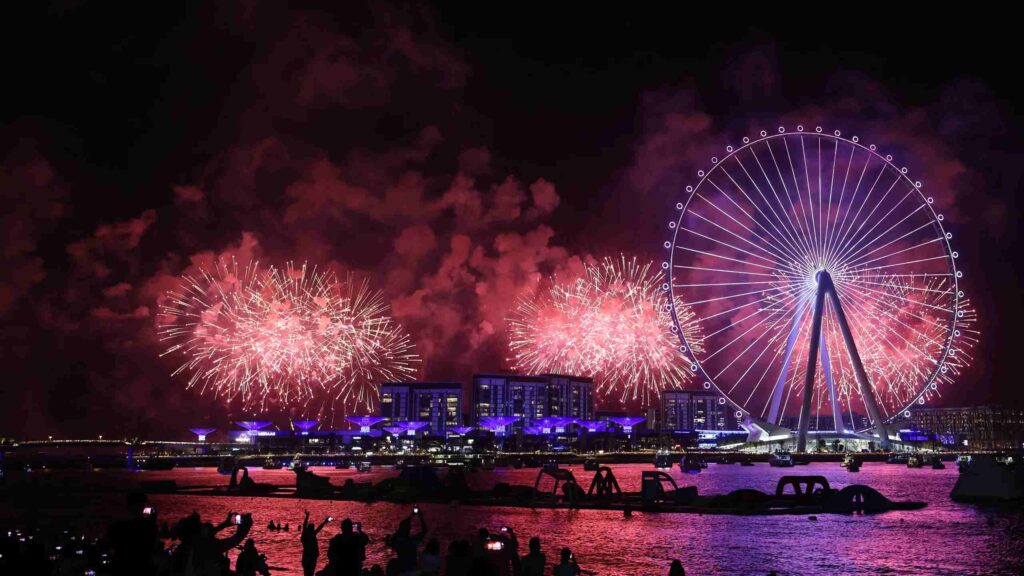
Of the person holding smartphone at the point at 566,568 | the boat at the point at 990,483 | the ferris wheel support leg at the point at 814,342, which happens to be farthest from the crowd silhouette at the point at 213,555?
the ferris wheel support leg at the point at 814,342

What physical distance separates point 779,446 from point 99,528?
559 ft

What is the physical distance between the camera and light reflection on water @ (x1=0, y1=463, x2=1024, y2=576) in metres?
29.7

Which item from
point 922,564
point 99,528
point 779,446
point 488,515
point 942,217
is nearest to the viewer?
point 922,564

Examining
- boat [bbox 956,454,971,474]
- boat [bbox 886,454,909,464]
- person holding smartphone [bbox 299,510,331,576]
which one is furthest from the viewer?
boat [bbox 886,454,909,464]

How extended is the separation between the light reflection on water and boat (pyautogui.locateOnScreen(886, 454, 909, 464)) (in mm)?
115361

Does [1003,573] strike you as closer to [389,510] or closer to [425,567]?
[425,567]

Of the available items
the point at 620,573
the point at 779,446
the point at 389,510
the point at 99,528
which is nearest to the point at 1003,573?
the point at 620,573

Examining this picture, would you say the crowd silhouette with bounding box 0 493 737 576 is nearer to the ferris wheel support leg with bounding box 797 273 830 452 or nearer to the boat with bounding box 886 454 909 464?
the ferris wheel support leg with bounding box 797 273 830 452

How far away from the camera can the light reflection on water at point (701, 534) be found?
2970cm

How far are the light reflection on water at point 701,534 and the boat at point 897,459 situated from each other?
115361 mm

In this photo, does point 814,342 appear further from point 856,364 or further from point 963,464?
point 963,464

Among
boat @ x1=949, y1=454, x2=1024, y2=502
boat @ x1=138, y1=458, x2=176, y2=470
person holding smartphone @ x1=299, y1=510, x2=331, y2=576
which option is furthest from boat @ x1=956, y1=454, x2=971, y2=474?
boat @ x1=138, y1=458, x2=176, y2=470

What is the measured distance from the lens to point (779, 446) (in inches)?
7495

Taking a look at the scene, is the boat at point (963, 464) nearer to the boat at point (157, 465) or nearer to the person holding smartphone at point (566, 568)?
the person holding smartphone at point (566, 568)
